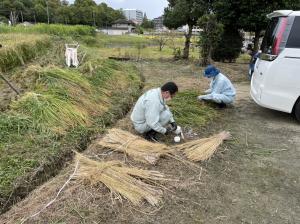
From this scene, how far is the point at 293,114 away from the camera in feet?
18.4

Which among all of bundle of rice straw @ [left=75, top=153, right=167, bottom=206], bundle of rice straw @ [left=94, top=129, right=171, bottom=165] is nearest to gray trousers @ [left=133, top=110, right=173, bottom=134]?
bundle of rice straw @ [left=94, top=129, right=171, bottom=165]

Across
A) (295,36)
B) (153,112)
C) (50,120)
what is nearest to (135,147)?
(153,112)

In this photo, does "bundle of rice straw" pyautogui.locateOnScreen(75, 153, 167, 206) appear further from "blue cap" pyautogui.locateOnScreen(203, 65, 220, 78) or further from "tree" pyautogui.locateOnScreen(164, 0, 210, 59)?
"tree" pyautogui.locateOnScreen(164, 0, 210, 59)

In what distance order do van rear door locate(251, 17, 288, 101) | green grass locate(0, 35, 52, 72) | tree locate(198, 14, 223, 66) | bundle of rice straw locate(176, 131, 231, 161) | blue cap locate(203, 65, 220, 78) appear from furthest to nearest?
tree locate(198, 14, 223, 66) < green grass locate(0, 35, 52, 72) < blue cap locate(203, 65, 220, 78) < van rear door locate(251, 17, 288, 101) < bundle of rice straw locate(176, 131, 231, 161)

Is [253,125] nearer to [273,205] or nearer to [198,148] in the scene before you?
[198,148]

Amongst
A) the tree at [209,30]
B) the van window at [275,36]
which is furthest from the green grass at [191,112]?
the tree at [209,30]

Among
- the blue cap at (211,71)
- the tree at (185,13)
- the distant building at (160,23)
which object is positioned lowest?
the distant building at (160,23)

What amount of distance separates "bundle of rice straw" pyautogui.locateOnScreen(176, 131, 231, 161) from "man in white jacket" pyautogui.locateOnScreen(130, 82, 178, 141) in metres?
0.38

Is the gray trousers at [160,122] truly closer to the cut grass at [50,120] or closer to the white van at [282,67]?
the cut grass at [50,120]

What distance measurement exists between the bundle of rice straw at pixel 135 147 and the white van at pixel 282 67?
7.29ft

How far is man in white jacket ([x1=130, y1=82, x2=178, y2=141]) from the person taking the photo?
3.99 metres

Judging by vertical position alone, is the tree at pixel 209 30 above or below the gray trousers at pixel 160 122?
above

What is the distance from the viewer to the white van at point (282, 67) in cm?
476

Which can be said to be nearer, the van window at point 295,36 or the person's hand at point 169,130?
the person's hand at point 169,130
